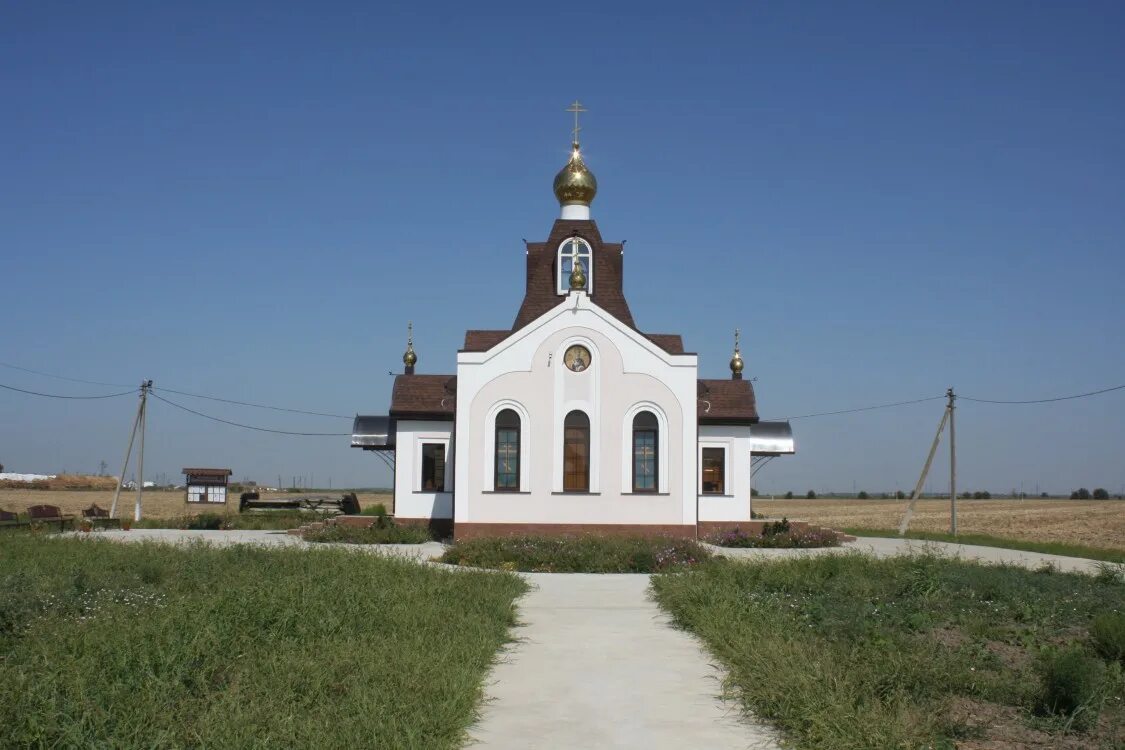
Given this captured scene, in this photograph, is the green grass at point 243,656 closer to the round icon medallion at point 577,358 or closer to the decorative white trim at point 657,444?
the decorative white trim at point 657,444

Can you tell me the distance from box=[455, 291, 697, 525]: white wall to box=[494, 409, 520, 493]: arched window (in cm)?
22

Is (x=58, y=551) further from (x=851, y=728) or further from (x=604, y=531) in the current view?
(x=851, y=728)

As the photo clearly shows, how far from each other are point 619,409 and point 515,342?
303 centimetres

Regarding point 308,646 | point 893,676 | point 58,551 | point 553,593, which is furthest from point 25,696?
point 58,551

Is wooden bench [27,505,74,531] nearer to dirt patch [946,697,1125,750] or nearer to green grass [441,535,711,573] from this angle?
green grass [441,535,711,573]

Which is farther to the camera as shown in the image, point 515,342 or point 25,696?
point 515,342

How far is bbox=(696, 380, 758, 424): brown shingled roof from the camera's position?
94.8ft

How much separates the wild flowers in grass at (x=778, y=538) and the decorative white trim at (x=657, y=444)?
8.13 ft

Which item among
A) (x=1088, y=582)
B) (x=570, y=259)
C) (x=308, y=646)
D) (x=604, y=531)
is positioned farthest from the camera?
(x=570, y=259)

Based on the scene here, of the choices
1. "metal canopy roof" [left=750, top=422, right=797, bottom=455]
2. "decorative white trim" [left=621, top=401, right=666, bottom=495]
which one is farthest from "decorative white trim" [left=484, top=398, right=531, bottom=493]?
"metal canopy roof" [left=750, top=422, right=797, bottom=455]

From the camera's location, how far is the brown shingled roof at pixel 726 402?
1138 inches

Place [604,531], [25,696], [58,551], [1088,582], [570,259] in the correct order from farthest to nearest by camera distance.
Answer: [570,259] < [604,531] < [58,551] < [1088,582] < [25,696]

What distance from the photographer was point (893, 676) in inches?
322

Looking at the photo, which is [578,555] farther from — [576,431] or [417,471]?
[417,471]
